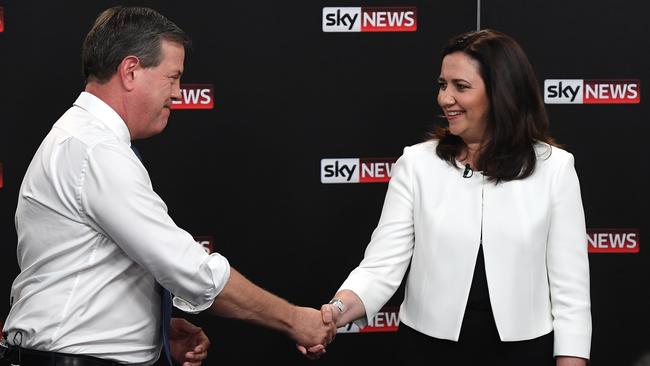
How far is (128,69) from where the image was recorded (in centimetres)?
221

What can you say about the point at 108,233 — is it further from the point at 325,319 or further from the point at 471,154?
the point at 471,154

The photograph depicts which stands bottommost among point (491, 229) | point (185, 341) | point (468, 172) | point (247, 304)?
point (185, 341)

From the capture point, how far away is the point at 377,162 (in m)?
3.76

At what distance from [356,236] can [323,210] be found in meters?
0.18

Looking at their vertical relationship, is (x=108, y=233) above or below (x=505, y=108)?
below

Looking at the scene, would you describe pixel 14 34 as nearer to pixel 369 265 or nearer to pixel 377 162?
pixel 377 162

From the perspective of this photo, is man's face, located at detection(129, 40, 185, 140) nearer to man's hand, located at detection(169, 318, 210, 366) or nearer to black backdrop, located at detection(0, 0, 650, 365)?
man's hand, located at detection(169, 318, 210, 366)

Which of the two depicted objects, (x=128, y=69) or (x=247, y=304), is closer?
(x=128, y=69)

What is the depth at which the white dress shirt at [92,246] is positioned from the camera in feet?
6.81

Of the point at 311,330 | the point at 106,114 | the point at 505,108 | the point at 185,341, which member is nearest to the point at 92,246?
the point at 106,114

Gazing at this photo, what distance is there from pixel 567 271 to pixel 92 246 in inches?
49.8

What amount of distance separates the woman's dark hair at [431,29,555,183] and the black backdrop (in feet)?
3.57

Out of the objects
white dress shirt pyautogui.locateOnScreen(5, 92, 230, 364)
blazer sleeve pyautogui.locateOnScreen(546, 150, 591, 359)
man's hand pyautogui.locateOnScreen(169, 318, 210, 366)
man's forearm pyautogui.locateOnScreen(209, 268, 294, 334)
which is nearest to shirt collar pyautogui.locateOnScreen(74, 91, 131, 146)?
white dress shirt pyautogui.locateOnScreen(5, 92, 230, 364)

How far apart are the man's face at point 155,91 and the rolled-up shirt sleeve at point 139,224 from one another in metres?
0.14
